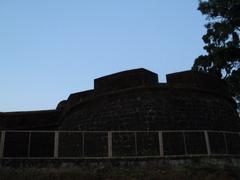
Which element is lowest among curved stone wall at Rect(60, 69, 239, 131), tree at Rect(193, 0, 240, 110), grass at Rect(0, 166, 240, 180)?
grass at Rect(0, 166, 240, 180)

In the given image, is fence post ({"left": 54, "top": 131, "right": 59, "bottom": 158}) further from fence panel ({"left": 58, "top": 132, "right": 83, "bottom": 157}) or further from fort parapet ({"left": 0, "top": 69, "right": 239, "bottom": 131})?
fort parapet ({"left": 0, "top": 69, "right": 239, "bottom": 131})

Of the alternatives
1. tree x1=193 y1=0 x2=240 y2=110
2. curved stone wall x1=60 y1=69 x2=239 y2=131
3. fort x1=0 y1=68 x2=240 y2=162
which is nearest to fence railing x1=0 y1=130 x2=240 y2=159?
fort x1=0 y1=68 x2=240 y2=162

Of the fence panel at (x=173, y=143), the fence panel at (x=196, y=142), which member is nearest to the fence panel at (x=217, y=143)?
the fence panel at (x=196, y=142)

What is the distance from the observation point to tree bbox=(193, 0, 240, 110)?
16.5 m

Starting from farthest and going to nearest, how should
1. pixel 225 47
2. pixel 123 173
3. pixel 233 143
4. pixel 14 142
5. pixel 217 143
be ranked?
pixel 225 47
pixel 233 143
pixel 217 143
pixel 14 142
pixel 123 173

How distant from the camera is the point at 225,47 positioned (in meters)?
16.8

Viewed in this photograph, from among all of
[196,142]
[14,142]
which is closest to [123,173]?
[196,142]

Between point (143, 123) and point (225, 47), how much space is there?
883 centimetres

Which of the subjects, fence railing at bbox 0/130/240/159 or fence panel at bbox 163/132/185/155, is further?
fence panel at bbox 163/132/185/155

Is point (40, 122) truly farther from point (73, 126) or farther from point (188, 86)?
point (188, 86)

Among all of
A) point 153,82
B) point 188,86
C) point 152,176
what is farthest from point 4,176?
point 188,86

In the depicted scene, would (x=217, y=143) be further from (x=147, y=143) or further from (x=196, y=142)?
(x=147, y=143)

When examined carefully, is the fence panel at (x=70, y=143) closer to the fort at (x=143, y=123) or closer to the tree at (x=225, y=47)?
the fort at (x=143, y=123)

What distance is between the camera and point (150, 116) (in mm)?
10711
